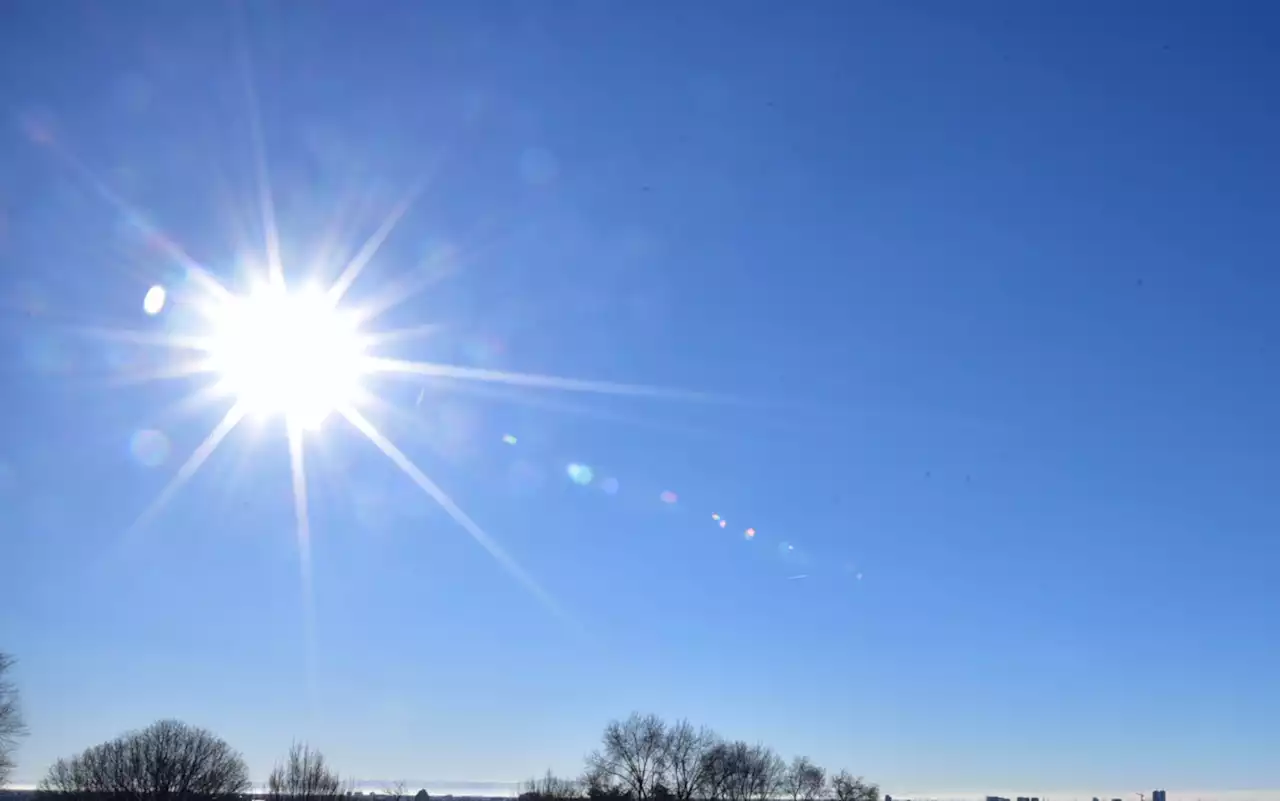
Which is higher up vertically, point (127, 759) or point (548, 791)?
point (127, 759)

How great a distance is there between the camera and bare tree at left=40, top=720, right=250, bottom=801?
85312mm

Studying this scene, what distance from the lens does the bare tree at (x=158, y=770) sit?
8531 cm

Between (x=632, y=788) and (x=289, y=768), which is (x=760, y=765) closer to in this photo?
(x=632, y=788)

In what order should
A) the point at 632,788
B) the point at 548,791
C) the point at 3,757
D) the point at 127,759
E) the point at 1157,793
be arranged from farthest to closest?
the point at 1157,793, the point at 548,791, the point at 632,788, the point at 127,759, the point at 3,757

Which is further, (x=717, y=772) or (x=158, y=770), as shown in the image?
(x=717, y=772)

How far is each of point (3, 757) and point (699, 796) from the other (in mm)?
73397

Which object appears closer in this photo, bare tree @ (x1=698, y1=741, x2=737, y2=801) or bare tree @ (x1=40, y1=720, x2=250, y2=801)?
bare tree @ (x1=40, y1=720, x2=250, y2=801)

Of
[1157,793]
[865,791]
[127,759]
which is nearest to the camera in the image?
[127,759]

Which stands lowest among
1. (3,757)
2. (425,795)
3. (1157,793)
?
(1157,793)

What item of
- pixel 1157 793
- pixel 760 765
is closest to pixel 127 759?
pixel 760 765

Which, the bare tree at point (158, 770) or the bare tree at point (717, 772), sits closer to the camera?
the bare tree at point (158, 770)

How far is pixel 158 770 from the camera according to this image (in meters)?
86.1

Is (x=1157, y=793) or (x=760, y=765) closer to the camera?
(x=760, y=765)

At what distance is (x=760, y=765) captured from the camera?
123m
